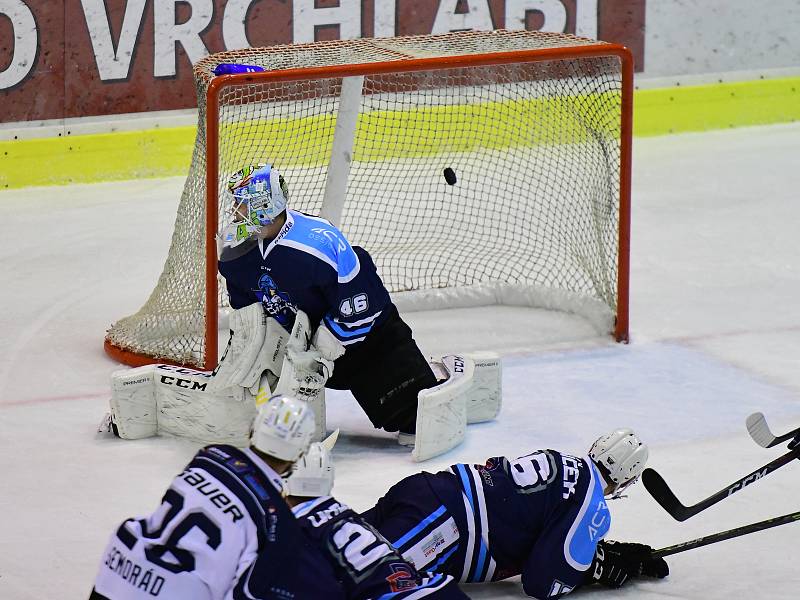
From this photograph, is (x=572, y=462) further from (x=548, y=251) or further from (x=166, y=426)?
(x=548, y=251)

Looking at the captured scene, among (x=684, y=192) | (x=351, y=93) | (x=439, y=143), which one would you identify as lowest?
(x=684, y=192)

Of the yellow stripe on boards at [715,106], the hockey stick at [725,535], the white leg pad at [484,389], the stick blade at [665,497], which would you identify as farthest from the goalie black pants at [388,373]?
the yellow stripe on boards at [715,106]

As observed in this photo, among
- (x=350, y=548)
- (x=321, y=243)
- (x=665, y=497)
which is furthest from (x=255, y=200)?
(x=350, y=548)

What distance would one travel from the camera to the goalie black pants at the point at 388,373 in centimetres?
463

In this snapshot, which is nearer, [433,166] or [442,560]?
[442,560]

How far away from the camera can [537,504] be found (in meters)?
3.56

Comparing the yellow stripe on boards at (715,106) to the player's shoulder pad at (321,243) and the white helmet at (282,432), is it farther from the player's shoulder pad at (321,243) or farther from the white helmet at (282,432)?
the white helmet at (282,432)

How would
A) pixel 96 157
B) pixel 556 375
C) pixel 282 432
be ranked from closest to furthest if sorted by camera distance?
pixel 282 432 < pixel 556 375 < pixel 96 157

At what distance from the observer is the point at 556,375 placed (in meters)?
5.44

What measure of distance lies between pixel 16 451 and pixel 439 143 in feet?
9.36

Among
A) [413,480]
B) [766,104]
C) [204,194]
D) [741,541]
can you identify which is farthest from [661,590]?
[766,104]

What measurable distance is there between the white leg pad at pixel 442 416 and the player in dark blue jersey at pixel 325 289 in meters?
0.09

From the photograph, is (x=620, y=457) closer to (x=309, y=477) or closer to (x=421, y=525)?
(x=421, y=525)

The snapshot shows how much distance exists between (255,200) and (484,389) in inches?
40.2
